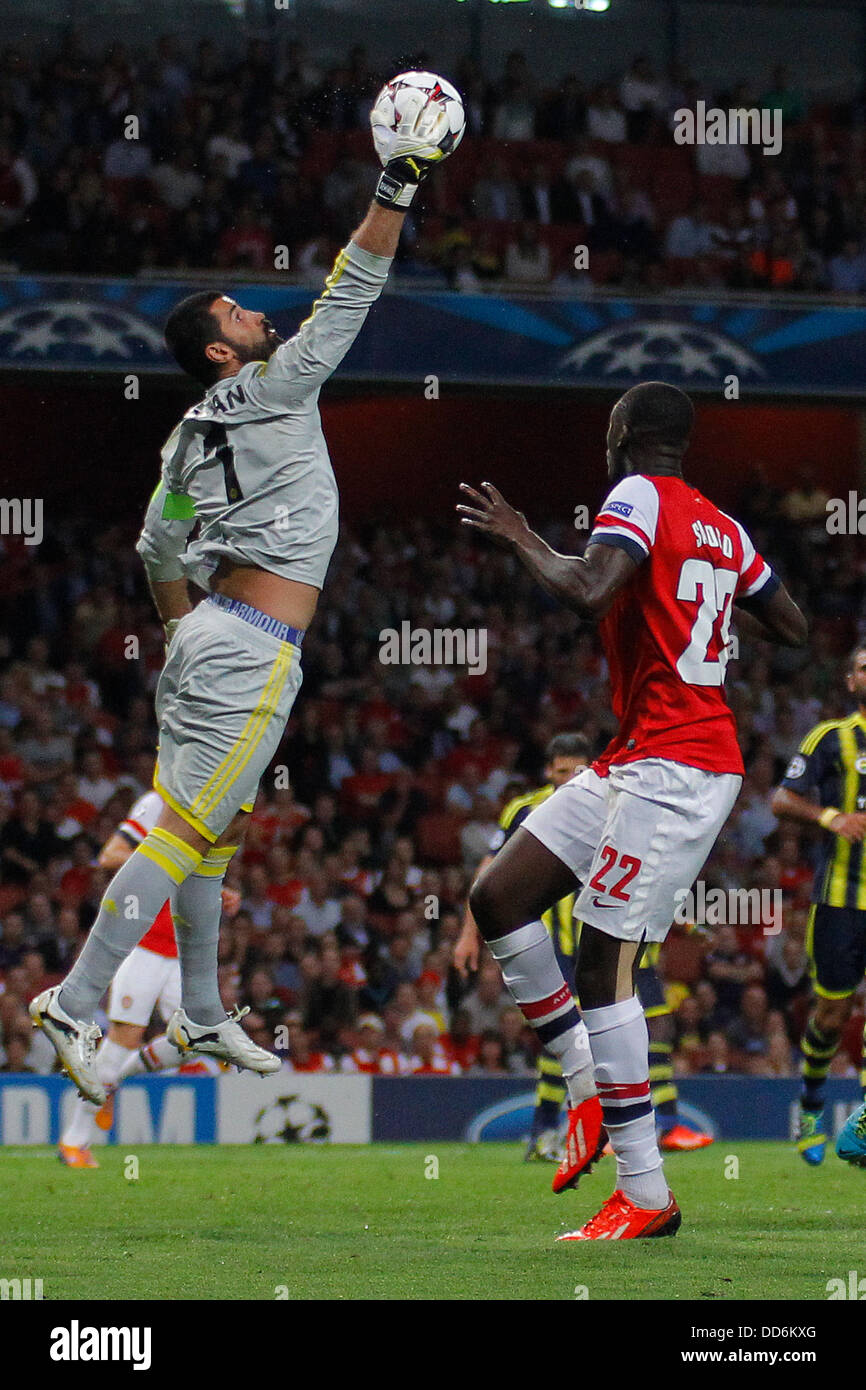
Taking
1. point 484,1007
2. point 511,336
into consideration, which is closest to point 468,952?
point 484,1007

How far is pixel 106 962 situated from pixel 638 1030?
58.2 inches

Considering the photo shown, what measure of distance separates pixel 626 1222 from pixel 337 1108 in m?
5.74

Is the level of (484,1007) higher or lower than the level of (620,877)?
lower

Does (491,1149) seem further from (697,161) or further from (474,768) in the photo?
(697,161)

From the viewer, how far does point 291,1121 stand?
35.5 ft

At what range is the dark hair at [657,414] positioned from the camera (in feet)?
17.8

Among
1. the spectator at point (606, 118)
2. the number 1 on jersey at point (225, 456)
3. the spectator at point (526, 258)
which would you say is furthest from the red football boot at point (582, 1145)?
the spectator at point (606, 118)

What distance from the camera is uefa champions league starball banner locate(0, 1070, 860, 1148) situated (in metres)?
10.5

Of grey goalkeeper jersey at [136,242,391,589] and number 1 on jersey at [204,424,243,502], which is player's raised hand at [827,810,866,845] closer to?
grey goalkeeper jersey at [136,242,391,589]

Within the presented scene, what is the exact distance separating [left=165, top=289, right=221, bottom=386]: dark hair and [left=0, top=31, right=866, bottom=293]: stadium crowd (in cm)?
829

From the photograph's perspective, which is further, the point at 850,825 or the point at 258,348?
the point at 850,825

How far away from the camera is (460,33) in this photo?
672 inches
